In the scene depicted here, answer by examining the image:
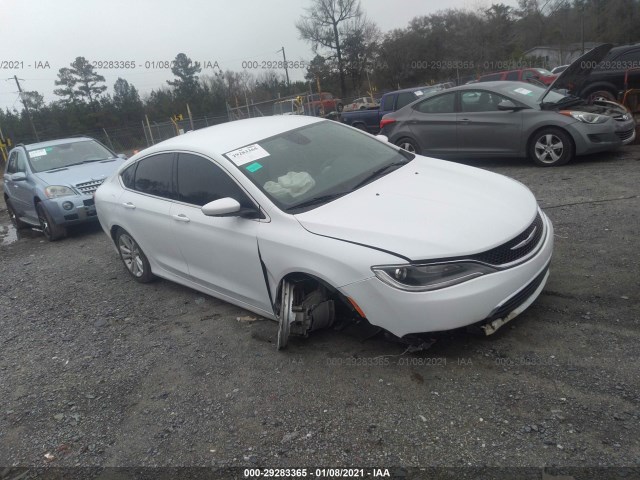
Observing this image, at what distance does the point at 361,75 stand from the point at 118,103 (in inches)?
926

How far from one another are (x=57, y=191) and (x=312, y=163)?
580 centimetres

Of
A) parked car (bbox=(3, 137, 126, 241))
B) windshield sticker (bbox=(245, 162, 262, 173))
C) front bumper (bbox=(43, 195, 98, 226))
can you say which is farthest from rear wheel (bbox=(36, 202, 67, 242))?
windshield sticker (bbox=(245, 162, 262, 173))

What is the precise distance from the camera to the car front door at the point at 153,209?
14.6ft

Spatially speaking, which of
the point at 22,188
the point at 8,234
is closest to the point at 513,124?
the point at 22,188

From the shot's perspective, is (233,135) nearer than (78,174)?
Yes

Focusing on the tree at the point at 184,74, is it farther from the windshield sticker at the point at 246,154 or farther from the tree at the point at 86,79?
the windshield sticker at the point at 246,154

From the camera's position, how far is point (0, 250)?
8.64 m

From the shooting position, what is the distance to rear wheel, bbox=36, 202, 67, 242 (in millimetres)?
8044

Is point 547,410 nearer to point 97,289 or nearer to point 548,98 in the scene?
point 97,289

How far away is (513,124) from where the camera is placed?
7.88m

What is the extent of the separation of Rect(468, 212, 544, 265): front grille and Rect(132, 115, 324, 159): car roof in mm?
2188

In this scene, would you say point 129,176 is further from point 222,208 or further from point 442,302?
point 442,302

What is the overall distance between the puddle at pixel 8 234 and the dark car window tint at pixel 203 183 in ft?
22.2

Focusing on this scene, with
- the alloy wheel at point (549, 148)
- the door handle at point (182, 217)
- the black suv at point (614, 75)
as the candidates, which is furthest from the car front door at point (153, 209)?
the black suv at point (614, 75)
